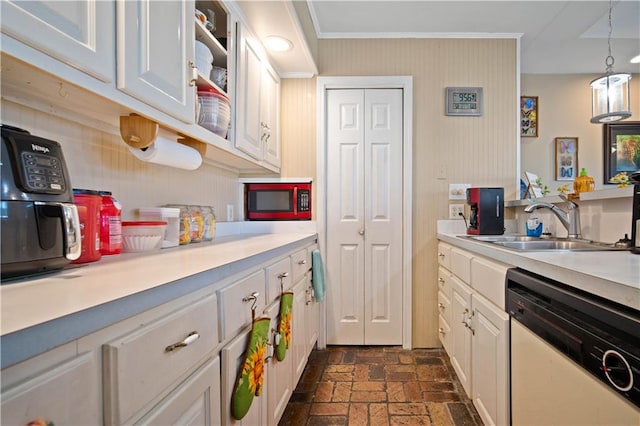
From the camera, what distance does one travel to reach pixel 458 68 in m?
2.56

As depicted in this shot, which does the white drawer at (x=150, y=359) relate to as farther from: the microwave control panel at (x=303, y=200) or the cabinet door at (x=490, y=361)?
the microwave control panel at (x=303, y=200)

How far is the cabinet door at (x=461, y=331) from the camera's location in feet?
5.54

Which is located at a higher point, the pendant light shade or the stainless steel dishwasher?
the pendant light shade

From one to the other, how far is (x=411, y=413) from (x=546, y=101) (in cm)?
302

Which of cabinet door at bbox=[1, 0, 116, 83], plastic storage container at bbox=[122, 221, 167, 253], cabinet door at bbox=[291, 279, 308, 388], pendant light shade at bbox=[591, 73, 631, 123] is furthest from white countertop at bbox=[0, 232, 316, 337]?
pendant light shade at bbox=[591, 73, 631, 123]

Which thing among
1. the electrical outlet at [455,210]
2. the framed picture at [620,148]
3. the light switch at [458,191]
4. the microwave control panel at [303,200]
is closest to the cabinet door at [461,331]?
the electrical outlet at [455,210]

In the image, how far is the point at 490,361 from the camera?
138cm

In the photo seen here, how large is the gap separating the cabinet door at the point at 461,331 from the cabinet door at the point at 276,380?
92cm

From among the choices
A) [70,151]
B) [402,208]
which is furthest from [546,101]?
[70,151]

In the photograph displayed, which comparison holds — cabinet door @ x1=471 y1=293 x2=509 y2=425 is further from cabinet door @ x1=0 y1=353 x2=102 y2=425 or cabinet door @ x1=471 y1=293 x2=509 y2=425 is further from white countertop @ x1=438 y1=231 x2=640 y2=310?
cabinet door @ x1=0 y1=353 x2=102 y2=425

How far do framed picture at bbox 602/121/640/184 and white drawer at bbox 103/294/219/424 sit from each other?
151 inches

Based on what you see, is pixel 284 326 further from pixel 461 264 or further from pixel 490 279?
pixel 461 264

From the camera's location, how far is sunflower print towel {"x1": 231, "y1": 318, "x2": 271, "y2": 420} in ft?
3.18

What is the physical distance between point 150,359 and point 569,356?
1000 mm
